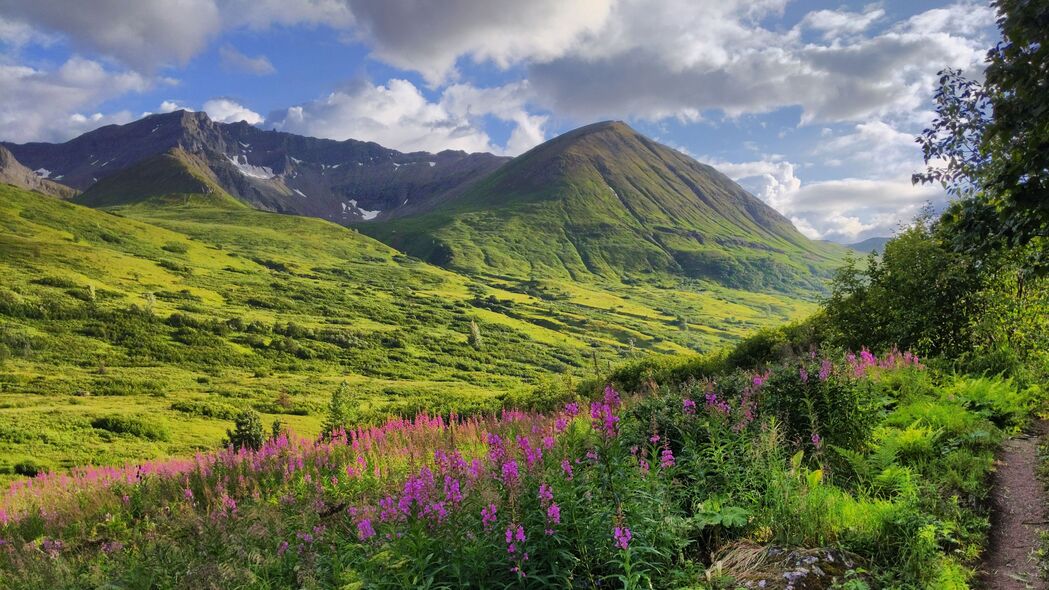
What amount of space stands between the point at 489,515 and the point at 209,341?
377 ft

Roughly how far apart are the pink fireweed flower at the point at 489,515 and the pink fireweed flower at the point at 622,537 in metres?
0.93

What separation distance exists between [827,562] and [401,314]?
523 ft

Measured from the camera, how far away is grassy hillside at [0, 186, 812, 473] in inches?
1911

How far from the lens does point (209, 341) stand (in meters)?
102

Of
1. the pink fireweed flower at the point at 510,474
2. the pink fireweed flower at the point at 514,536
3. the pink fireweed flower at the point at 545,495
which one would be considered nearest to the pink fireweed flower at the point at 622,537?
the pink fireweed flower at the point at 545,495

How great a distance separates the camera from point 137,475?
1174 cm

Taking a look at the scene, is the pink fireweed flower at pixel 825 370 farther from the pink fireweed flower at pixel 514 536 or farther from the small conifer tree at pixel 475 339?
the small conifer tree at pixel 475 339

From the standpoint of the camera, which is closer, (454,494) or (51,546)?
(454,494)

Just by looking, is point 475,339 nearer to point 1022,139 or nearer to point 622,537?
point 1022,139

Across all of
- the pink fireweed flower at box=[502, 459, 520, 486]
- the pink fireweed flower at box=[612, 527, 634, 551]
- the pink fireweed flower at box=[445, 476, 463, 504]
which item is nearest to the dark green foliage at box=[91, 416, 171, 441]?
the pink fireweed flower at box=[445, 476, 463, 504]

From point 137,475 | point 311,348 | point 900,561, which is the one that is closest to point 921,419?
point 900,561

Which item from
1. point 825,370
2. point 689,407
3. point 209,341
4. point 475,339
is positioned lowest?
→ point 475,339

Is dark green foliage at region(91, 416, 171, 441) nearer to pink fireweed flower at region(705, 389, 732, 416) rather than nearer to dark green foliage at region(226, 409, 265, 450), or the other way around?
dark green foliage at region(226, 409, 265, 450)

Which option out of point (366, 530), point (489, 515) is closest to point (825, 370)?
point (489, 515)
